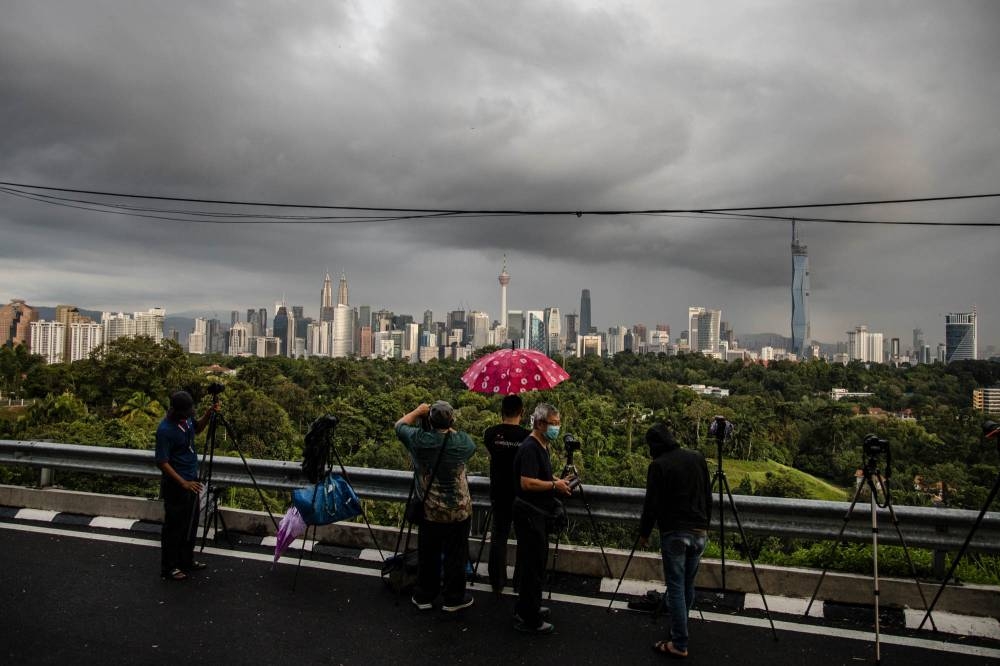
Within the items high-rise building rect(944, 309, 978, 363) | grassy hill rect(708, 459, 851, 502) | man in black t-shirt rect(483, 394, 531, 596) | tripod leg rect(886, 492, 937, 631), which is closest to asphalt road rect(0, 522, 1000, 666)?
man in black t-shirt rect(483, 394, 531, 596)

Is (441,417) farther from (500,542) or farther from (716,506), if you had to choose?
(716,506)

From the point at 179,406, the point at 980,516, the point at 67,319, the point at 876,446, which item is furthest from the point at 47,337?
the point at 980,516

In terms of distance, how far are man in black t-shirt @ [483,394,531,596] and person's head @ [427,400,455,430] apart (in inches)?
14.6

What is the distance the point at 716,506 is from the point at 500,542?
1867 millimetres

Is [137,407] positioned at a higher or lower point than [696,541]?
lower

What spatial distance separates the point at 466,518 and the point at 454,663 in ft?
4.02

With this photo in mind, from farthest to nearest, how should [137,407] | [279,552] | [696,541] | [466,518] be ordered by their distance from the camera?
1. [137,407]
2. [279,552]
3. [466,518]
4. [696,541]

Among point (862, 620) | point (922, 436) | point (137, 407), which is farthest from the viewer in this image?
point (922, 436)

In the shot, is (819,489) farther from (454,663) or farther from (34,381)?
(34,381)

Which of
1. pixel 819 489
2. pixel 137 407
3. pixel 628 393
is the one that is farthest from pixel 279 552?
pixel 628 393

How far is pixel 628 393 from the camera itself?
303ft

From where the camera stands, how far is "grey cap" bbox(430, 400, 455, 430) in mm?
5254

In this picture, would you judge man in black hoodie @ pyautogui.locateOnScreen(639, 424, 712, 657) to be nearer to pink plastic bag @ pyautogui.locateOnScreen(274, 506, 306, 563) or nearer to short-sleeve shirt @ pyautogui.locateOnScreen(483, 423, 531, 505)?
short-sleeve shirt @ pyautogui.locateOnScreen(483, 423, 531, 505)

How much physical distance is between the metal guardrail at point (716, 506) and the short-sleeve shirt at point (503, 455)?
57 cm
